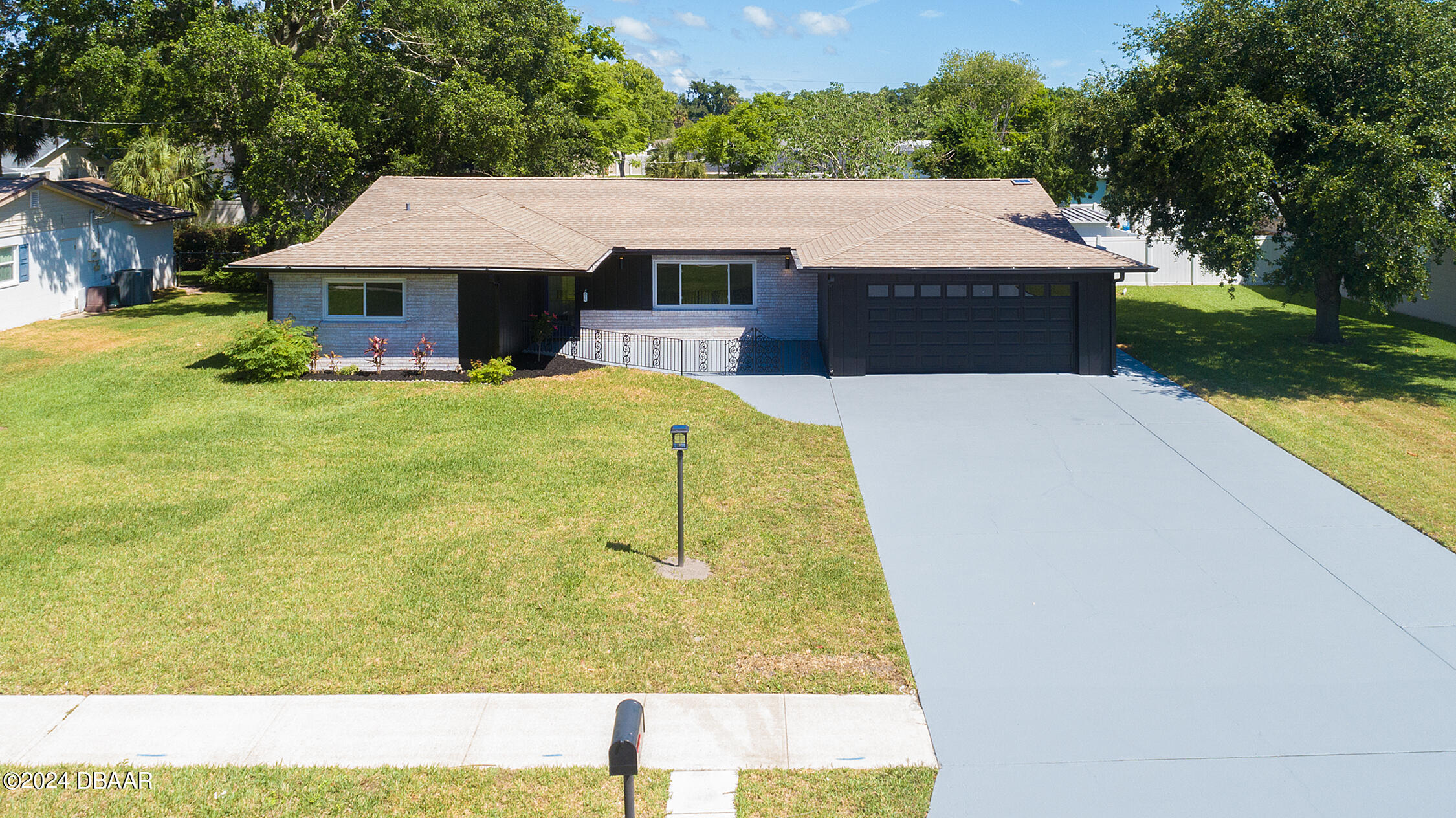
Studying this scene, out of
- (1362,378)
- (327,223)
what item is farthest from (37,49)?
(1362,378)

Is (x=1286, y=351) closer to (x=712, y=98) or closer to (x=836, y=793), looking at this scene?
(x=836, y=793)

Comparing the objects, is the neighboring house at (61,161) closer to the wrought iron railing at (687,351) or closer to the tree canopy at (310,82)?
the tree canopy at (310,82)

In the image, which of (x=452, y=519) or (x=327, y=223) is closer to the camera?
(x=452, y=519)

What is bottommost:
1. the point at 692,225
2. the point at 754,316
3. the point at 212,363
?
the point at 212,363

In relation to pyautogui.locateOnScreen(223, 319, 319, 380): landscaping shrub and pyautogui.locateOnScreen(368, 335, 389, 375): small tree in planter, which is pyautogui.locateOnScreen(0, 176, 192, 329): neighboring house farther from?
pyautogui.locateOnScreen(368, 335, 389, 375): small tree in planter

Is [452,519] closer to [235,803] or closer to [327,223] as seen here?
[235,803]

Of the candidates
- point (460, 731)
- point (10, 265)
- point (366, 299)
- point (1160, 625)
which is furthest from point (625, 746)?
point (10, 265)
